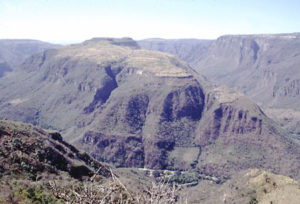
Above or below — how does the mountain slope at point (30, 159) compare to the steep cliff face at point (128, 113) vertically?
above

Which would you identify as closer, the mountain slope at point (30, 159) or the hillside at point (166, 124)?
the mountain slope at point (30, 159)

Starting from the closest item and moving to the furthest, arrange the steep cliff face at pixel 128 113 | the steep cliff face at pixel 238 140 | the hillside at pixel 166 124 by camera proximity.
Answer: the steep cliff face at pixel 238 140 → the hillside at pixel 166 124 → the steep cliff face at pixel 128 113

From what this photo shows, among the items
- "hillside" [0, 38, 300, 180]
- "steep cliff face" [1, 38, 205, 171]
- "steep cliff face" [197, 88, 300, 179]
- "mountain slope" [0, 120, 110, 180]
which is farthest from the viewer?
"steep cliff face" [1, 38, 205, 171]

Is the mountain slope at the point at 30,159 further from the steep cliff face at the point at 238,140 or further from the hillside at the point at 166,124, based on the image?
the steep cliff face at the point at 238,140

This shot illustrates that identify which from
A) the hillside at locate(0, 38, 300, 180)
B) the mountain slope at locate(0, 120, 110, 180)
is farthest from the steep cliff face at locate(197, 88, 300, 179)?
the mountain slope at locate(0, 120, 110, 180)

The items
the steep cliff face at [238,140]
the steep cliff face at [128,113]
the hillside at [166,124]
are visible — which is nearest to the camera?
the steep cliff face at [238,140]

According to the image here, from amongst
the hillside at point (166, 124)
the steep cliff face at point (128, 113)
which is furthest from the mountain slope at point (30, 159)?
the steep cliff face at point (128, 113)

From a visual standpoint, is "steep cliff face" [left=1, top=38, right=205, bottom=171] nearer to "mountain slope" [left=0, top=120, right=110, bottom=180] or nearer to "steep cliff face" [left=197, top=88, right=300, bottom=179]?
"steep cliff face" [left=197, top=88, right=300, bottom=179]

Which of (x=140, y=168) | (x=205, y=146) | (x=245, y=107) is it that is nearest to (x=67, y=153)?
(x=140, y=168)

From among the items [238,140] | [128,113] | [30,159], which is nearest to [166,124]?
Answer: [128,113]
